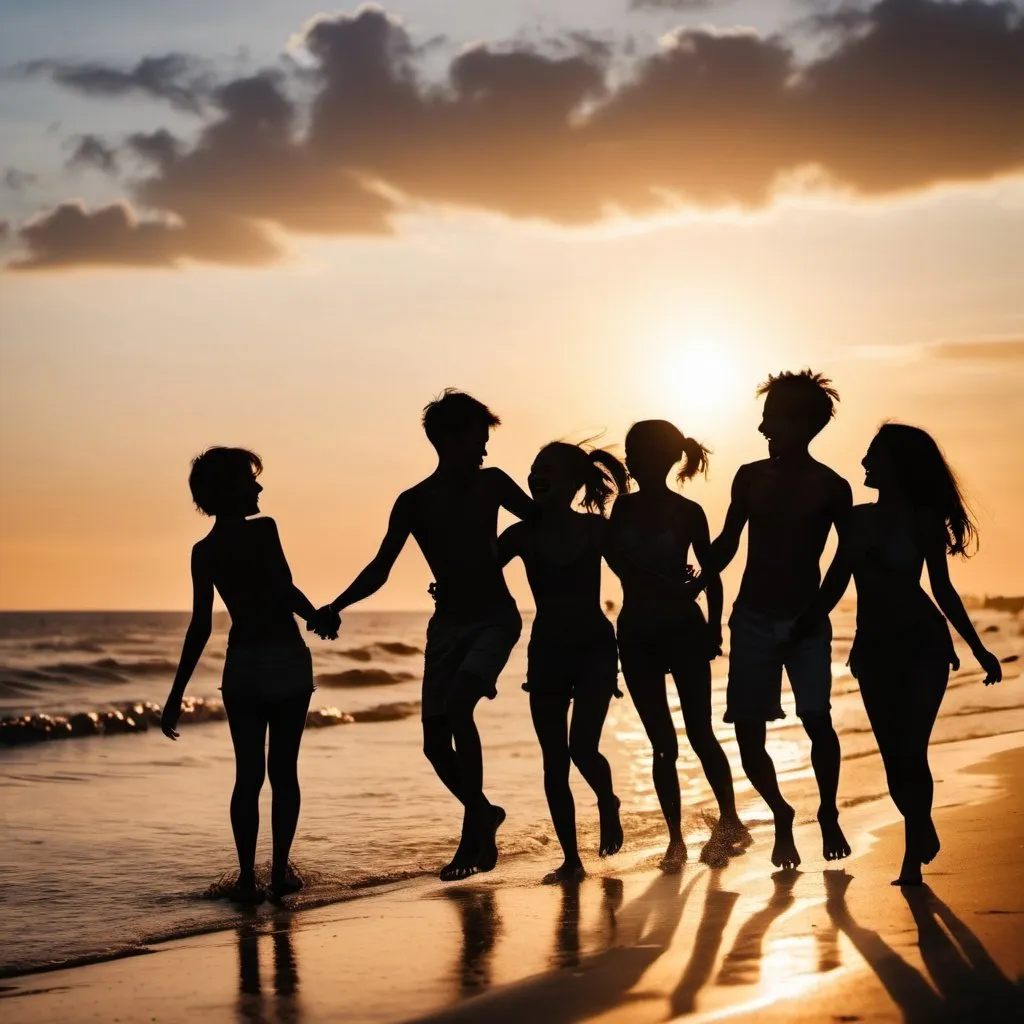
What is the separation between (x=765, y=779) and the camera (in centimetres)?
718

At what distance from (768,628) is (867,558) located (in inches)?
29.8

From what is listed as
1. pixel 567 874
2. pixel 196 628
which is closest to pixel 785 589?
pixel 567 874

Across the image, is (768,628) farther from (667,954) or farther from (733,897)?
(667,954)

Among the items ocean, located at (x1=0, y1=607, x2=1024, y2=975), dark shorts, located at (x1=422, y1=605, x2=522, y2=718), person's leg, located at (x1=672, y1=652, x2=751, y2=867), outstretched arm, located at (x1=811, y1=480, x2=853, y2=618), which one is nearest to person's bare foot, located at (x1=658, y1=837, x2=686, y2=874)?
person's leg, located at (x1=672, y1=652, x2=751, y2=867)

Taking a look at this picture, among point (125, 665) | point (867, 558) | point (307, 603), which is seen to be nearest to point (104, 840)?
point (307, 603)

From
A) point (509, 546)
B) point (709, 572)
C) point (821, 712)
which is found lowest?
point (821, 712)

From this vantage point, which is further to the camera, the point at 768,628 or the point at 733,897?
the point at 768,628

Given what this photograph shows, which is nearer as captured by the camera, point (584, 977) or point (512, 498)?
point (584, 977)

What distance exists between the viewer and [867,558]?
21.4 ft

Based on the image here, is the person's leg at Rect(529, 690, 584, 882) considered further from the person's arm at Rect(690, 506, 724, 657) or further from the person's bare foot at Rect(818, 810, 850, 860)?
the person's bare foot at Rect(818, 810, 850, 860)

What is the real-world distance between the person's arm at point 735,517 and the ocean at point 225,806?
200 cm

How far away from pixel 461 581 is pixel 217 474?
1.29 meters

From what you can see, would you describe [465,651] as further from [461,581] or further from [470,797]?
[470,797]

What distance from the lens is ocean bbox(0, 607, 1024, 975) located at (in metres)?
7.53
